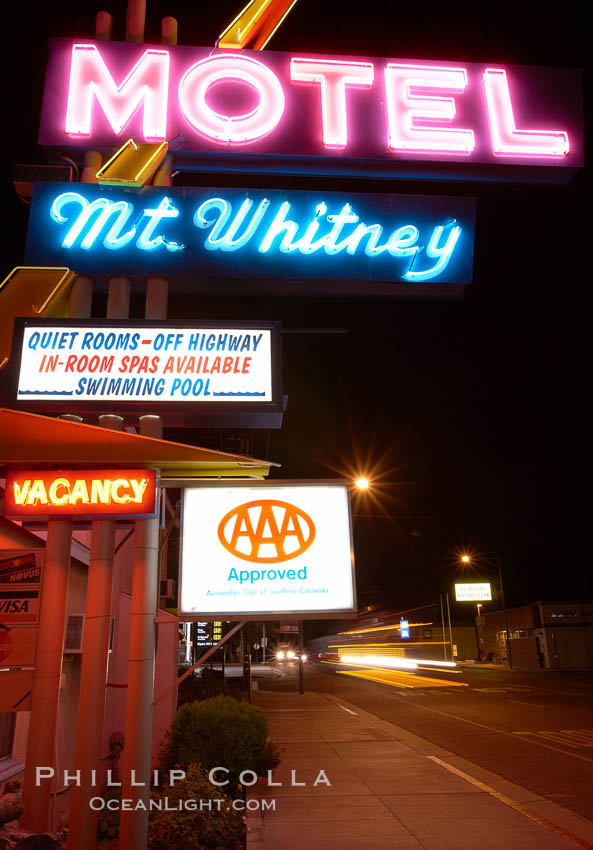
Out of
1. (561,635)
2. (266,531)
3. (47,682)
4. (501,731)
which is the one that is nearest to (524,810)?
(266,531)

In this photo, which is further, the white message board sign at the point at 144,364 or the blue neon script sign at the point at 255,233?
the blue neon script sign at the point at 255,233

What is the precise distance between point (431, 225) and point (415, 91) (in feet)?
7.47

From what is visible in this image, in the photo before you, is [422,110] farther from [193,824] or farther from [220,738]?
[220,738]

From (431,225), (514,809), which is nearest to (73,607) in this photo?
(514,809)

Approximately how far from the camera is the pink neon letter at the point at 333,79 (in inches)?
294

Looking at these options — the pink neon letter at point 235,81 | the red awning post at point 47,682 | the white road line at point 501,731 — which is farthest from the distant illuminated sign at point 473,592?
the red awning post at point 47,682

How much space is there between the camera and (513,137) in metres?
7.58

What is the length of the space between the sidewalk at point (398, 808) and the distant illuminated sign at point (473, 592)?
175ft

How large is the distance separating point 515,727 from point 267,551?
493 inches

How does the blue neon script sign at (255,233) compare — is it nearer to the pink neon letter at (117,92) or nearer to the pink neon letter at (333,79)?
the pink neon letter at (117,92)

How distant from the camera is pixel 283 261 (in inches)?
263

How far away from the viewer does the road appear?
9.68m

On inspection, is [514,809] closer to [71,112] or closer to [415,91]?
[415,91]

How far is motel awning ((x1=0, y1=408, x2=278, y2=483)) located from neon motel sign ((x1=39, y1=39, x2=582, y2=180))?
380 centimetres
